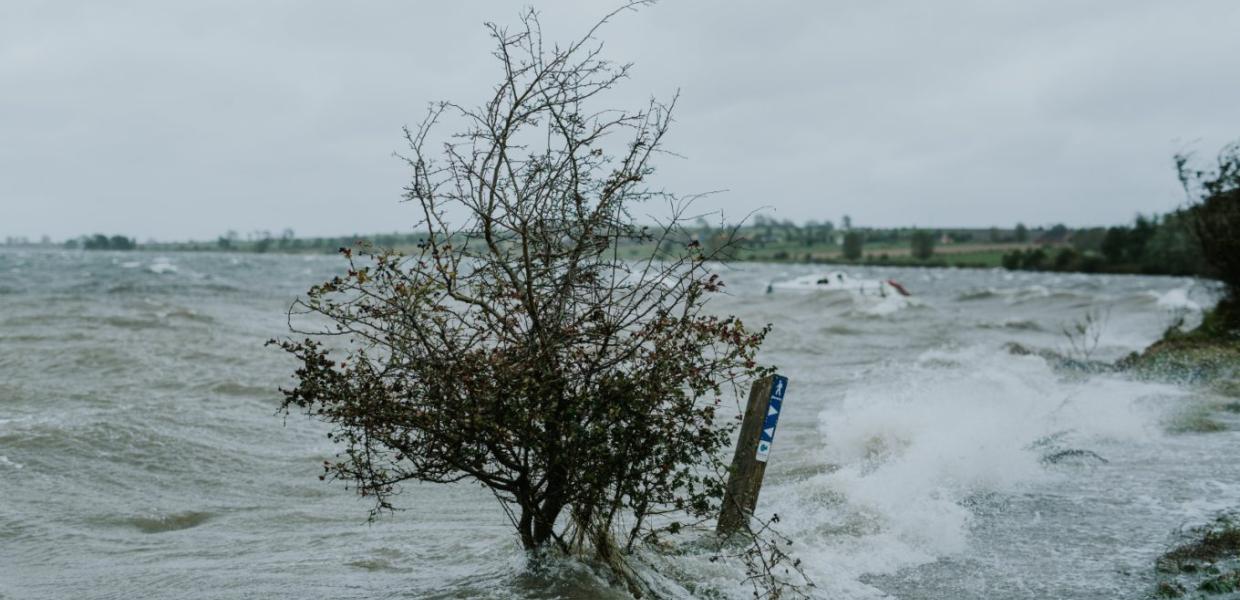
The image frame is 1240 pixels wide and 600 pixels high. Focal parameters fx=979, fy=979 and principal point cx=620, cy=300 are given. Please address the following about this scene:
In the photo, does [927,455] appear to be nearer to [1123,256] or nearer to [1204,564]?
[1204,564]

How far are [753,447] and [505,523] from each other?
2531 mm

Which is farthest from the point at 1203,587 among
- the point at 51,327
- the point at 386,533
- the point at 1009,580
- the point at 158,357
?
the point at 51,327

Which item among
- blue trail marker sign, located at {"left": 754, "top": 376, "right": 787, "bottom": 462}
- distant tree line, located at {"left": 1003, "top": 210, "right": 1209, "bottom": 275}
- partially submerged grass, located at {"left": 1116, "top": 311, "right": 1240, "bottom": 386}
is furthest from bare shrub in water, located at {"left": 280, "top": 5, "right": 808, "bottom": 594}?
distant tree line, located at {"left": 1003, "top": 210, "right": 1209, "bottom": 275}

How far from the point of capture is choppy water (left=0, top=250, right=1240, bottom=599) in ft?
23.5

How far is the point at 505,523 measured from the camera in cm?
862

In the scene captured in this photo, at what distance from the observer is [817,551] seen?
7766mm

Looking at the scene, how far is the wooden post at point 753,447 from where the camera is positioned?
288 inches

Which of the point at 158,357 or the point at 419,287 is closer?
the point at 419,287

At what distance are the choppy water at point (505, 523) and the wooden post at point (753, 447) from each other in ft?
1.57

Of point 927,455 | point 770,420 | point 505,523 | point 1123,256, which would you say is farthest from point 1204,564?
point 1123,256

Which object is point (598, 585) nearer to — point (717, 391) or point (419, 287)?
point (717, 391)

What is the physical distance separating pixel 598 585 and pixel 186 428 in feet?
30.0

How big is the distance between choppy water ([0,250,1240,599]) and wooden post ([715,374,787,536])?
0.48m

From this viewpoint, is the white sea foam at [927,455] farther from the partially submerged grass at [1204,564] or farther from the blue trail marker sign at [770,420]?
the partially submerged grass at [1204,564]
